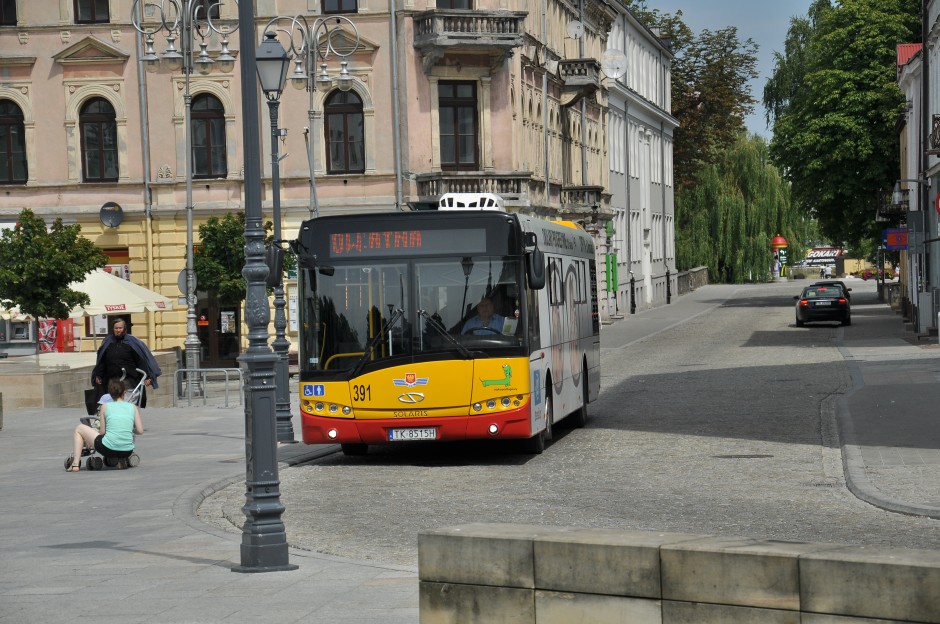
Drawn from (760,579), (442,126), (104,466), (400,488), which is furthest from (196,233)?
(760,579)

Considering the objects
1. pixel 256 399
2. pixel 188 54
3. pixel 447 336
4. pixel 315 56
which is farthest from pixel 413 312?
pixel 188 54

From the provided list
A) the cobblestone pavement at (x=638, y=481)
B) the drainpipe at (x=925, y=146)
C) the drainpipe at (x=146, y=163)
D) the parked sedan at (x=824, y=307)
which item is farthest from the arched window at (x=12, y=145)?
the parked sedan at (x=824, y=307)

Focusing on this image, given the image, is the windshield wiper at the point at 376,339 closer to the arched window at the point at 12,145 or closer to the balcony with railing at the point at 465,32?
the balcony with railing at the point at 465,32

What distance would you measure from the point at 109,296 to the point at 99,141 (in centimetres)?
1396

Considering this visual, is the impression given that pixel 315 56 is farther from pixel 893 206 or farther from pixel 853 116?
pixel 853 116

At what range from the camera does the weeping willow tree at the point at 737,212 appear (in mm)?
86500

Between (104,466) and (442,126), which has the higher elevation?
(442,126)

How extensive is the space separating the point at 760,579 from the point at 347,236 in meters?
12.1

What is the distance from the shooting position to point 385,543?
40.8ft

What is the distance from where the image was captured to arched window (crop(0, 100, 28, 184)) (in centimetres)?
4588

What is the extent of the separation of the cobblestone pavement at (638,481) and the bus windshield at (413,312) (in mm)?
1325

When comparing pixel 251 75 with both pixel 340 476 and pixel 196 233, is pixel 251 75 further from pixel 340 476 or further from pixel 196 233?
pixel 196 233

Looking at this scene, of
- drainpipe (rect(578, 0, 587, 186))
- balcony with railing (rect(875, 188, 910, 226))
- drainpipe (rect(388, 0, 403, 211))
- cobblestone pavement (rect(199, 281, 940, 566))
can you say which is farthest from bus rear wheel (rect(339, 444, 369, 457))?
drainpipe (rect(578, 0, 587, 186))

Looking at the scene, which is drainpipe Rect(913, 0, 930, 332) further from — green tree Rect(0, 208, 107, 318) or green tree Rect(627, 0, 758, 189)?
green tree Rect(627, 0, 758, 189)
